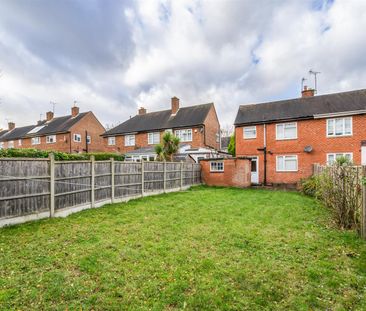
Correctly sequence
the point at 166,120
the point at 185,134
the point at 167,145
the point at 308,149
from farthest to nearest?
the point at 166,120 < the point at 185,134 < the point at 167,145 < the point at 308,149

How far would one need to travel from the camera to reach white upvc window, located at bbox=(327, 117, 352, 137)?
54.7 ft

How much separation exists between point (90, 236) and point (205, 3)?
37.2 ft

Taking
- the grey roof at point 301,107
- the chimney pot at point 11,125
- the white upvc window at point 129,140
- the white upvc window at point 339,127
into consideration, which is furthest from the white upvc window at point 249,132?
the chimney pot at point 11,125

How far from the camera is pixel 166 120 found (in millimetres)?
28469

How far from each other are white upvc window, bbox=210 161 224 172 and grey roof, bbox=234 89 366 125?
4771 mm

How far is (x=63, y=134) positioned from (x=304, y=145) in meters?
31.7

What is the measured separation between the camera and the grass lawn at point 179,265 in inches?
123

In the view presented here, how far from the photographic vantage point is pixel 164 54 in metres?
15.5

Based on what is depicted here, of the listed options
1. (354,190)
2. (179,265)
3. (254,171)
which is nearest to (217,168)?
(254,171)

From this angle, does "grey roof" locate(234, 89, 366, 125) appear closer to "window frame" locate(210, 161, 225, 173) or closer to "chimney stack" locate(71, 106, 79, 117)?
"window frame" locate(210, 161, 225, 173)

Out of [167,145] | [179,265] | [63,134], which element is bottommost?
[179,265]

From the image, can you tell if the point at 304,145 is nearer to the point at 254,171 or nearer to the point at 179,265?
the point at 254,171

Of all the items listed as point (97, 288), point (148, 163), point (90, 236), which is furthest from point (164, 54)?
point (97, 288)

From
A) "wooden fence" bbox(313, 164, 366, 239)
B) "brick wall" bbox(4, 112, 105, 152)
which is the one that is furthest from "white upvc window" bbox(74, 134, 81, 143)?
"wooden fence" bbox(313, 164, 366, 239)
